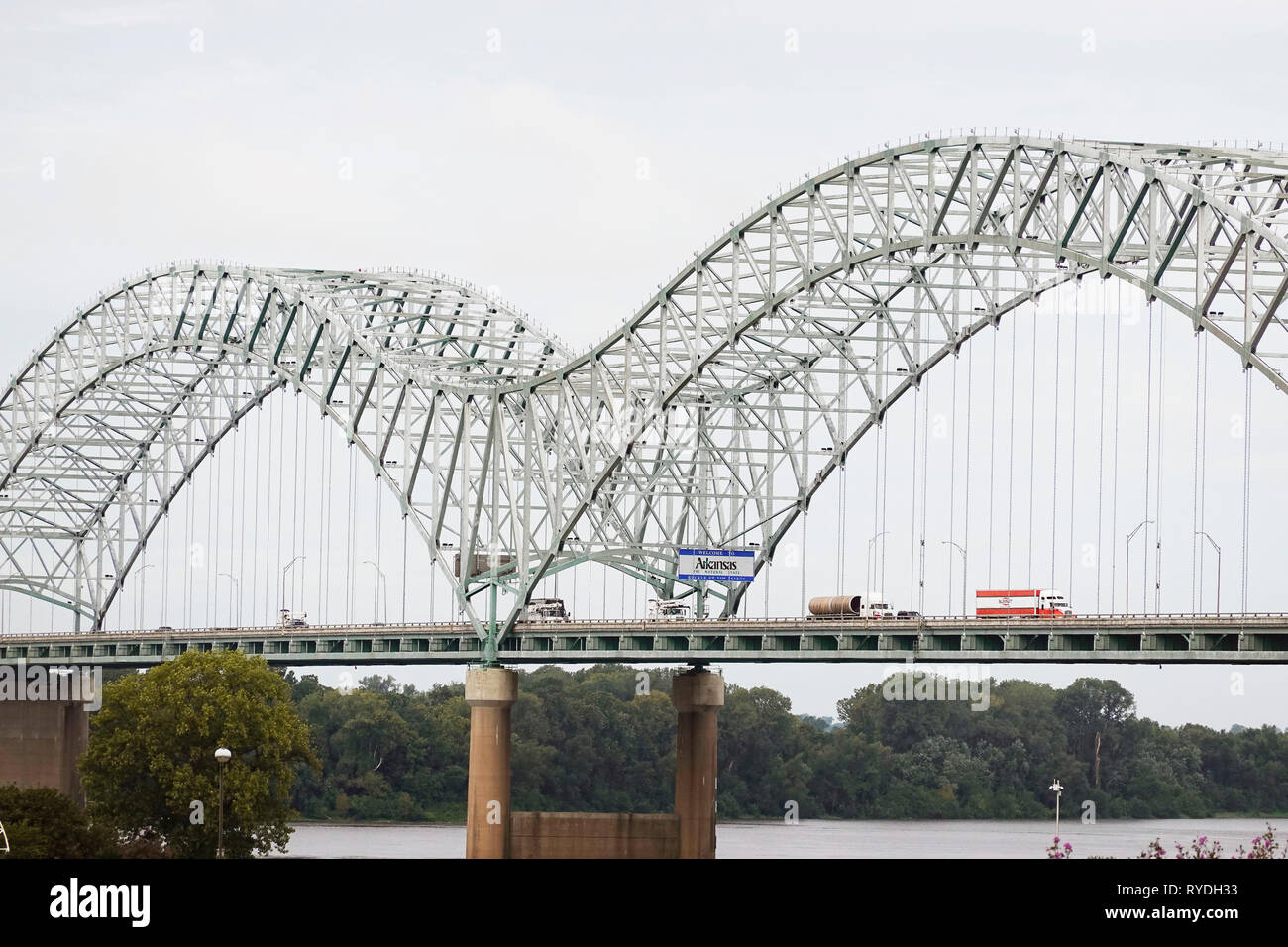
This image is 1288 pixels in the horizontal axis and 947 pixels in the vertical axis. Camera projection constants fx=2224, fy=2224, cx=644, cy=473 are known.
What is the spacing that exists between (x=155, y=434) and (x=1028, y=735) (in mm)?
75651

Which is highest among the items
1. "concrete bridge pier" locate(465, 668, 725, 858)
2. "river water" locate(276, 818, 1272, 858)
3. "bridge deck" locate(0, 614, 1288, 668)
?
"bridge deck" locate(0, 614, 1288, 668)

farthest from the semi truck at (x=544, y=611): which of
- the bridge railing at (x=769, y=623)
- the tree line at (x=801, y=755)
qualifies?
the tree line at (x=801, y=755)

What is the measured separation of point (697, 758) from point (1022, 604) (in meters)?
26.6

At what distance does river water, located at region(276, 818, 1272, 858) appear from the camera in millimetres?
120125

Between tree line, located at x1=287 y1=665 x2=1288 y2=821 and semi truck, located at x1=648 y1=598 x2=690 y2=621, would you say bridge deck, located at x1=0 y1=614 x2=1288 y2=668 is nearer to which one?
semi truck, located at x1=648 y1=598 x2=690 y2=621

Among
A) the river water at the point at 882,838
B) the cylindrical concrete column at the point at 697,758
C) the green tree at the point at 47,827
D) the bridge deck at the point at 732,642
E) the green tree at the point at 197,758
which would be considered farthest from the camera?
the river water at the point at 882,838

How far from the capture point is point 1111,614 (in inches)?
3120

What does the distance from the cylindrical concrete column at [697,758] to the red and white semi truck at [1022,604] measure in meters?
21.4

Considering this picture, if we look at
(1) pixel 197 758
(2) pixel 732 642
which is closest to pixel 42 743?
(1) pixel 197 758

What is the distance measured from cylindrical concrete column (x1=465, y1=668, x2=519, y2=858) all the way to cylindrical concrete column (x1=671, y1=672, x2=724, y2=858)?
8.51 meters

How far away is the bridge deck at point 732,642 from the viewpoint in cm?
7544

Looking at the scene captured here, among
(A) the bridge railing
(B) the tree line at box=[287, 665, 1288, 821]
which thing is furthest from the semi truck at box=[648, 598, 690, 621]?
(B) the tree line at box=[287, 665, 1288, 821]

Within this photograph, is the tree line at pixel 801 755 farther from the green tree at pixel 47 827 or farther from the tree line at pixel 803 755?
the green tree at pixel 47 827

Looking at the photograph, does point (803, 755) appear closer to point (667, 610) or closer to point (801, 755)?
point (801, 755)
